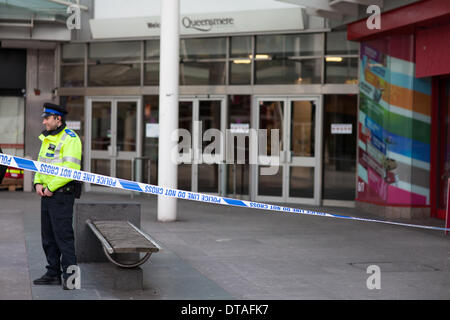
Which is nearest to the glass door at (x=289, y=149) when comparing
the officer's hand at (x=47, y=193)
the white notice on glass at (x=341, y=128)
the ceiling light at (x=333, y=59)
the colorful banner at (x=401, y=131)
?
the white notice on glass at (x=341, y=128)

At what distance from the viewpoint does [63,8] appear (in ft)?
57.3

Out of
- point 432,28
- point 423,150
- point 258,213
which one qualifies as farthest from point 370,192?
point 432,28

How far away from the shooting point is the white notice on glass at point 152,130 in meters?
17.8

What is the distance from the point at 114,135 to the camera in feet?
59.9

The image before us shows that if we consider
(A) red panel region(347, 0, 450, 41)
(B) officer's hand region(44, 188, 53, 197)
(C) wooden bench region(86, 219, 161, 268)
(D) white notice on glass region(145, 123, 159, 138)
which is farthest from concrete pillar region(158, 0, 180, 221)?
(D) white notice on glass region(145, 123, 159, 138)

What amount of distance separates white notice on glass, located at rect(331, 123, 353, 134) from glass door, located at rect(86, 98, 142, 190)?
15.7 feet

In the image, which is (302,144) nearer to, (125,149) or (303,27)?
(303,27)

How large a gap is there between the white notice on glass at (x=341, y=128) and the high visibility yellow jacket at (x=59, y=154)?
9.48 m

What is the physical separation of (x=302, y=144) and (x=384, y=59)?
2.89m

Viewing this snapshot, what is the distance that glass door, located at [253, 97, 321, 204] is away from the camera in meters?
16.3
